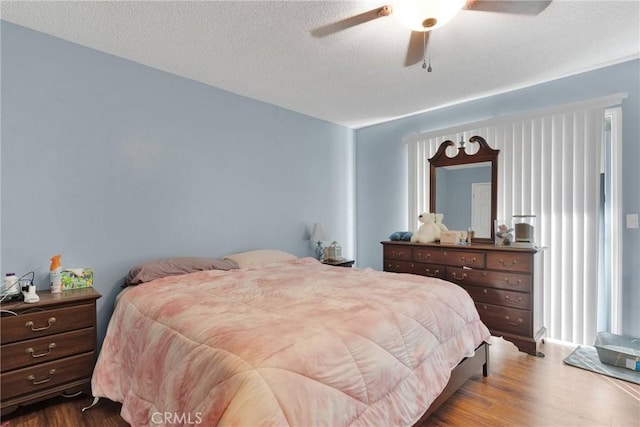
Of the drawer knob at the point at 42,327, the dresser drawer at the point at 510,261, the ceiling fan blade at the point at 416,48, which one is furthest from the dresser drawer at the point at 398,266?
the drawer knob at the point at 42,327

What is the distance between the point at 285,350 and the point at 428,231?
8.96 ft

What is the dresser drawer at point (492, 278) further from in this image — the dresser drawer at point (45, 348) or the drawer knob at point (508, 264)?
the dresser drawer at point (45, 348)

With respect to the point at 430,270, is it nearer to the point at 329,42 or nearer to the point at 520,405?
the point at 520,405

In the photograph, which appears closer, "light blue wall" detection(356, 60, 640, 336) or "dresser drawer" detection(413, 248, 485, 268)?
"light blue wall" detection(356, 60, 640, 336)

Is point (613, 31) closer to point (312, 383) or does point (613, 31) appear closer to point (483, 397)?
point (483, 397)

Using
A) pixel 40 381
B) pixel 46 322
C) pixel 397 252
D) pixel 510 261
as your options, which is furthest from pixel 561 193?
pixel 40 381

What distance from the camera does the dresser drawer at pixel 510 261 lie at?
110 inches

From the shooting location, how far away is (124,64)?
8.89 ft

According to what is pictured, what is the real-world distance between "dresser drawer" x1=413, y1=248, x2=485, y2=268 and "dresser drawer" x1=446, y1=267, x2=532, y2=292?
6 centimetres

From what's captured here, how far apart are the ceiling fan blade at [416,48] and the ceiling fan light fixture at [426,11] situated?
0.49 meters

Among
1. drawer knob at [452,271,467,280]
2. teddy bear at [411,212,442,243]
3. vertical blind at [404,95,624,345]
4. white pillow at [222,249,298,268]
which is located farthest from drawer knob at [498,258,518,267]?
white pillow at [222,249,298,268]

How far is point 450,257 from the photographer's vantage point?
3277 millimetres

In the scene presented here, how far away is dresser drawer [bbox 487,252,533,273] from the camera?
278 cm

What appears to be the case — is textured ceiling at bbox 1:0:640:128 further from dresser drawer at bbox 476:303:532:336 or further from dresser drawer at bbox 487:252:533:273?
dresser drawer at bbox 476:303:532:336
